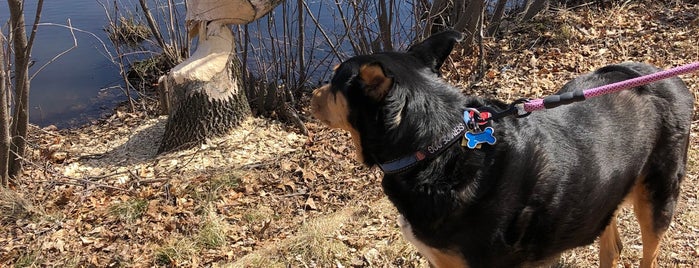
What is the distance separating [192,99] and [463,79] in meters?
3.80

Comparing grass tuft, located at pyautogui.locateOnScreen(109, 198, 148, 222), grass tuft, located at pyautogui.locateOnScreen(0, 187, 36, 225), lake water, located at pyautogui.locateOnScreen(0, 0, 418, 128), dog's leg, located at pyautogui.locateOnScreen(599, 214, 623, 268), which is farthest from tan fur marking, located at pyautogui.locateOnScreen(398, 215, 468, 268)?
lake water, located at pyautogui.locateOnScreen(0, 0, 418, 128)

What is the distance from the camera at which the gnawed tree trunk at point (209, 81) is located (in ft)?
22.7

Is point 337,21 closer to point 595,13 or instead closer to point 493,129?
point 595,13

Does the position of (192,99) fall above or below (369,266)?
above

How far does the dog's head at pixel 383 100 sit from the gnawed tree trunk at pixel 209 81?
404cm

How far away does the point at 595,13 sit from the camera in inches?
391

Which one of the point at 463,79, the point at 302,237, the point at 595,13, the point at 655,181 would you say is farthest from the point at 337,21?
the point at 655,181

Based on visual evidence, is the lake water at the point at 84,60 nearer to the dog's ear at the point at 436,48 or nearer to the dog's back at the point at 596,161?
the dog's ear at the point at 436,48

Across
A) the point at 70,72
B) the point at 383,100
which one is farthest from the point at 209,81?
the point at 70,72

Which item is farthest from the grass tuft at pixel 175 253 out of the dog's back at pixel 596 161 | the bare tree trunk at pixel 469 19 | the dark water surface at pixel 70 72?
the dark water surface at pixel 70 72

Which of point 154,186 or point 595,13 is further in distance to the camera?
point 595,13

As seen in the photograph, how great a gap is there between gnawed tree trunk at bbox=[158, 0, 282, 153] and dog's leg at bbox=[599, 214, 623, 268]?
474cm

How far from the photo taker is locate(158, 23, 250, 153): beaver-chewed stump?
272 inches

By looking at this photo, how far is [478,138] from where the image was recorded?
289cm
